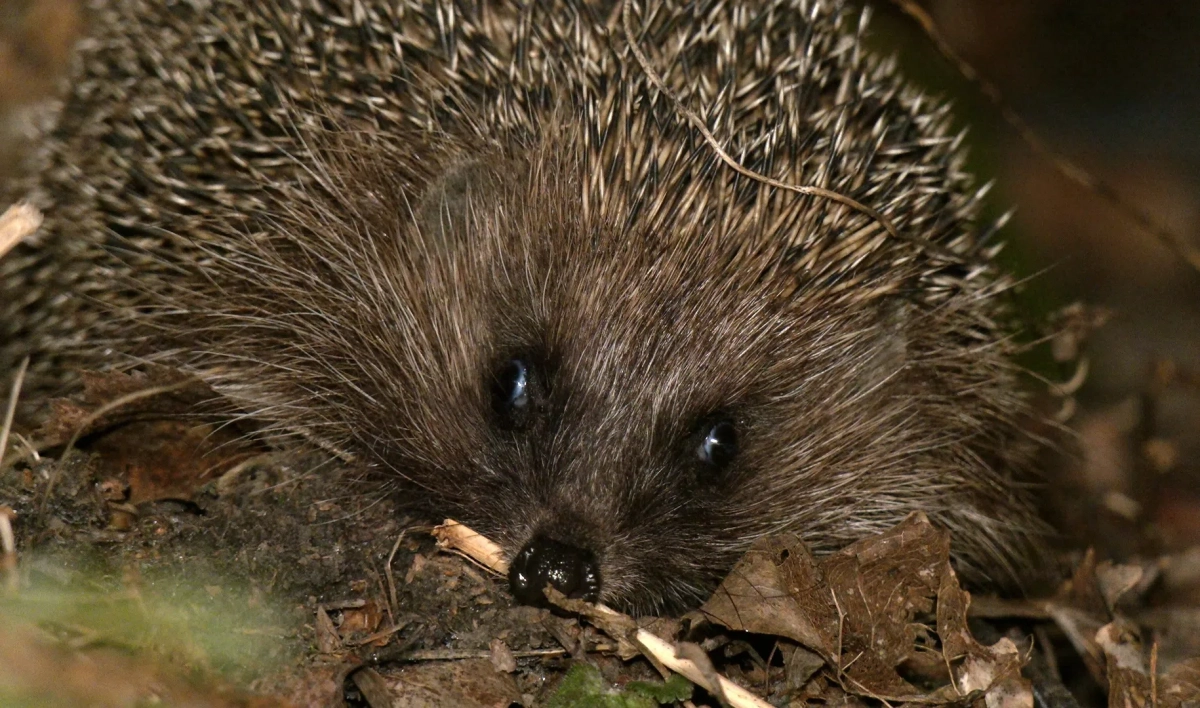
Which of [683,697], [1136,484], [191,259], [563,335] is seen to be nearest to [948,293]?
[563,335]

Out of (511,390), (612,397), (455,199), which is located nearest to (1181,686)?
(612,397)

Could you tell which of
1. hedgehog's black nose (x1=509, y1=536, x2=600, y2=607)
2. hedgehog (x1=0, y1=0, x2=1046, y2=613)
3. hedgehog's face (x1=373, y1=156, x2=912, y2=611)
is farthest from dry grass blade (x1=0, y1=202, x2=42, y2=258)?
hedgehog's black nose (x1=509, y1=536, x2=600, y2=607)

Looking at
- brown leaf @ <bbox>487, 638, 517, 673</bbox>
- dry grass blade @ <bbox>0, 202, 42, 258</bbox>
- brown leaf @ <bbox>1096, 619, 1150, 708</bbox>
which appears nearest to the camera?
dry grass blade @ <bbox>0, 202, 42, 258</bbox>

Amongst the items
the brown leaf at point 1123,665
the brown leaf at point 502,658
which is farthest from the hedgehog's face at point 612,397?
the brown leaf at point 1123,665

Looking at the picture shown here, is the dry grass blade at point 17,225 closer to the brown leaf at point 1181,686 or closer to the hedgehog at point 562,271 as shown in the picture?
the hedgehog at point 562,271

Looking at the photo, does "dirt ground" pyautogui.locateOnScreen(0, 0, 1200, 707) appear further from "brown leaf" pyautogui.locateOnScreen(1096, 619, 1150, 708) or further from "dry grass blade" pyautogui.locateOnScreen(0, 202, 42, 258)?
"dry grass blade" pyautogui.locateOnScreen(0, 202, 42, 258)

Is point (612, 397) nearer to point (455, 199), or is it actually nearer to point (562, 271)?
point (562, 271)

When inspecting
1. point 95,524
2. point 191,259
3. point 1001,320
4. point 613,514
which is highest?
point 1001,320

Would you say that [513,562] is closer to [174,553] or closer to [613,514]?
[613,514]
